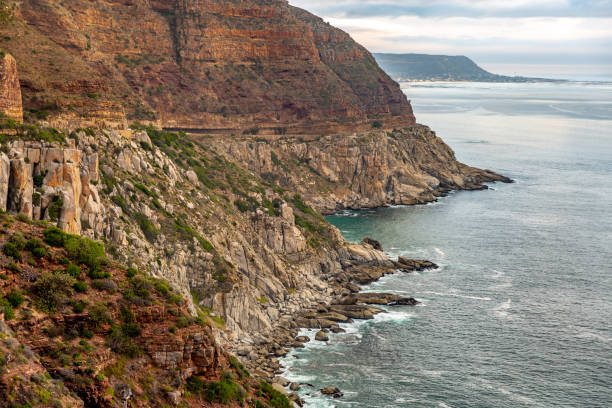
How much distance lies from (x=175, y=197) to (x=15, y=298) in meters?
57.6

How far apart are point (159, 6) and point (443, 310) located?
104863 mm

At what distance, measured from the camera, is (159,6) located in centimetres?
16138

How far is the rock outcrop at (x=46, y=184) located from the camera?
5362 centimetres

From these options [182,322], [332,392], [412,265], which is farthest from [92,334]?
[412,265]

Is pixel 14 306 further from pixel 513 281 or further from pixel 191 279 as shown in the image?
pixel 513 281

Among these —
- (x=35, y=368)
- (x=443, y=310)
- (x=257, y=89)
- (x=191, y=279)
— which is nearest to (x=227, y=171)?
(x=191, y=279)

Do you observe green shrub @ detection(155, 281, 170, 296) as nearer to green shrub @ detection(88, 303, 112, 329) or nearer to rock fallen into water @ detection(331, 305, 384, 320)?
green shrub @ detection(88, 303, 112, 329)

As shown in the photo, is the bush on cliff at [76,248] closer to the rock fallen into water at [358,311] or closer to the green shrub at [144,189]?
the green shrub at [144,189]

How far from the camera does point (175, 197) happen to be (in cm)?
9300

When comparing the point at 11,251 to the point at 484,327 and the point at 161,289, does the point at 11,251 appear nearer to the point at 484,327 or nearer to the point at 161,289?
the point at 161,289

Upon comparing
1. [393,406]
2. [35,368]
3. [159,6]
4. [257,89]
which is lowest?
[393,406]

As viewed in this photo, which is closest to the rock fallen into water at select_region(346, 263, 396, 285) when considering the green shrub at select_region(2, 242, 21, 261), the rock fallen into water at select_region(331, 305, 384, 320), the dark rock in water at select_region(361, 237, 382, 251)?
the dark rock in water at select_region(361, 237, 382, 251)

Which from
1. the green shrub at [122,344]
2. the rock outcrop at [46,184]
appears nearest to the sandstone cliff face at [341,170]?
the rock outcrop at [46,184]

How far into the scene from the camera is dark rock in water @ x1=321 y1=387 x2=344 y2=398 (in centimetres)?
6912
